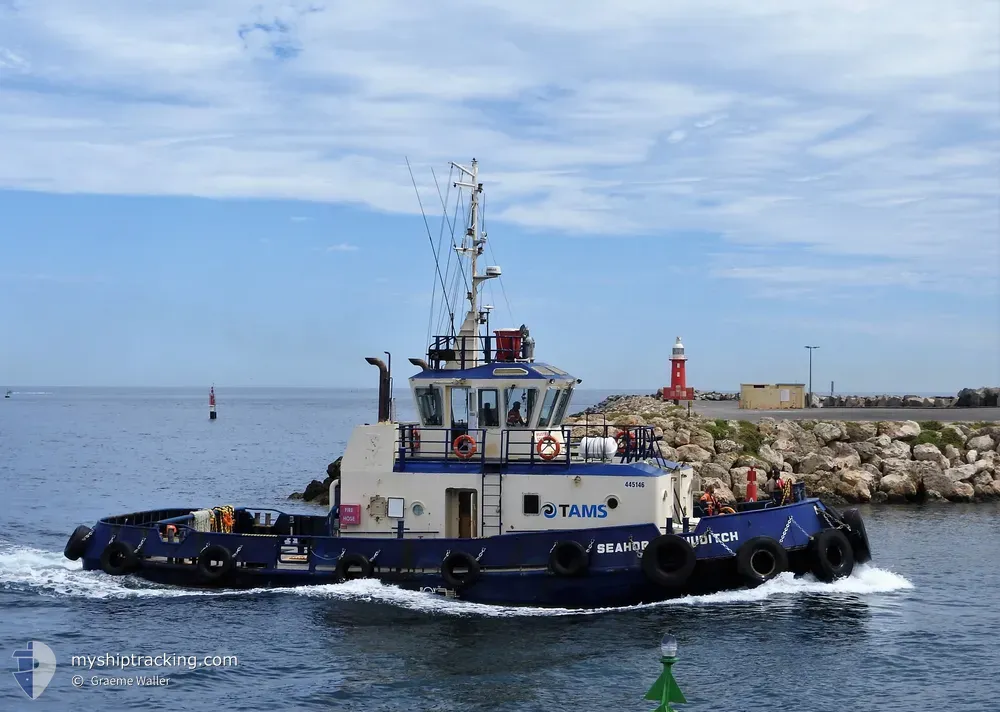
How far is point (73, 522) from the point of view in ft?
90.5

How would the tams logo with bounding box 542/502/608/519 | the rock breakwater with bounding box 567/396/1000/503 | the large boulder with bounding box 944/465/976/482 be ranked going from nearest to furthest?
the tams logo with bounding box 542/502/608/519
the rock breakwater with bounding box 567/396/1000/503
the large boulder with bounding box 944/465/976/482

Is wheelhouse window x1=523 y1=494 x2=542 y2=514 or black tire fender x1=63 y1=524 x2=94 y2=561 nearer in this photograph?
wheelhouse window x1=523 y1=494 x2=542 y2=514

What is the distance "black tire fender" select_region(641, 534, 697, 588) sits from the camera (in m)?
15.0

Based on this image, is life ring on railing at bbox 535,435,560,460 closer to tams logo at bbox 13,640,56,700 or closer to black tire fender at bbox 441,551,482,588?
black tire fender at bbox 441,551,482,588

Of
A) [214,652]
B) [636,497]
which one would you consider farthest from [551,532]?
[214,652]

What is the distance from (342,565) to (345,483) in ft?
4.11

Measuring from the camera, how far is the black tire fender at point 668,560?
14969mm

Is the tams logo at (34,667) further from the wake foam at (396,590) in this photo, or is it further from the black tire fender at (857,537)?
the black tire fender at (857,537)

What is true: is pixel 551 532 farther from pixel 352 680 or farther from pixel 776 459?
pixel 776 459

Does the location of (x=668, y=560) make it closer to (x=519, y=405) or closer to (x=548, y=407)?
(x=548, y=407)

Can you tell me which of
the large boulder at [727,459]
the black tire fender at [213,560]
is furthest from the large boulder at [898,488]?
the black tire fender at [213,560]

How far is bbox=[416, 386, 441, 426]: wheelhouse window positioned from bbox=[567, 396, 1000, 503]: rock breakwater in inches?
436

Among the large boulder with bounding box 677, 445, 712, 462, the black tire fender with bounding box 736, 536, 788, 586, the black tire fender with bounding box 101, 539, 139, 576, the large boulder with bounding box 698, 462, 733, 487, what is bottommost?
the black tire fender with bounding box 101, 539, 139, 576
